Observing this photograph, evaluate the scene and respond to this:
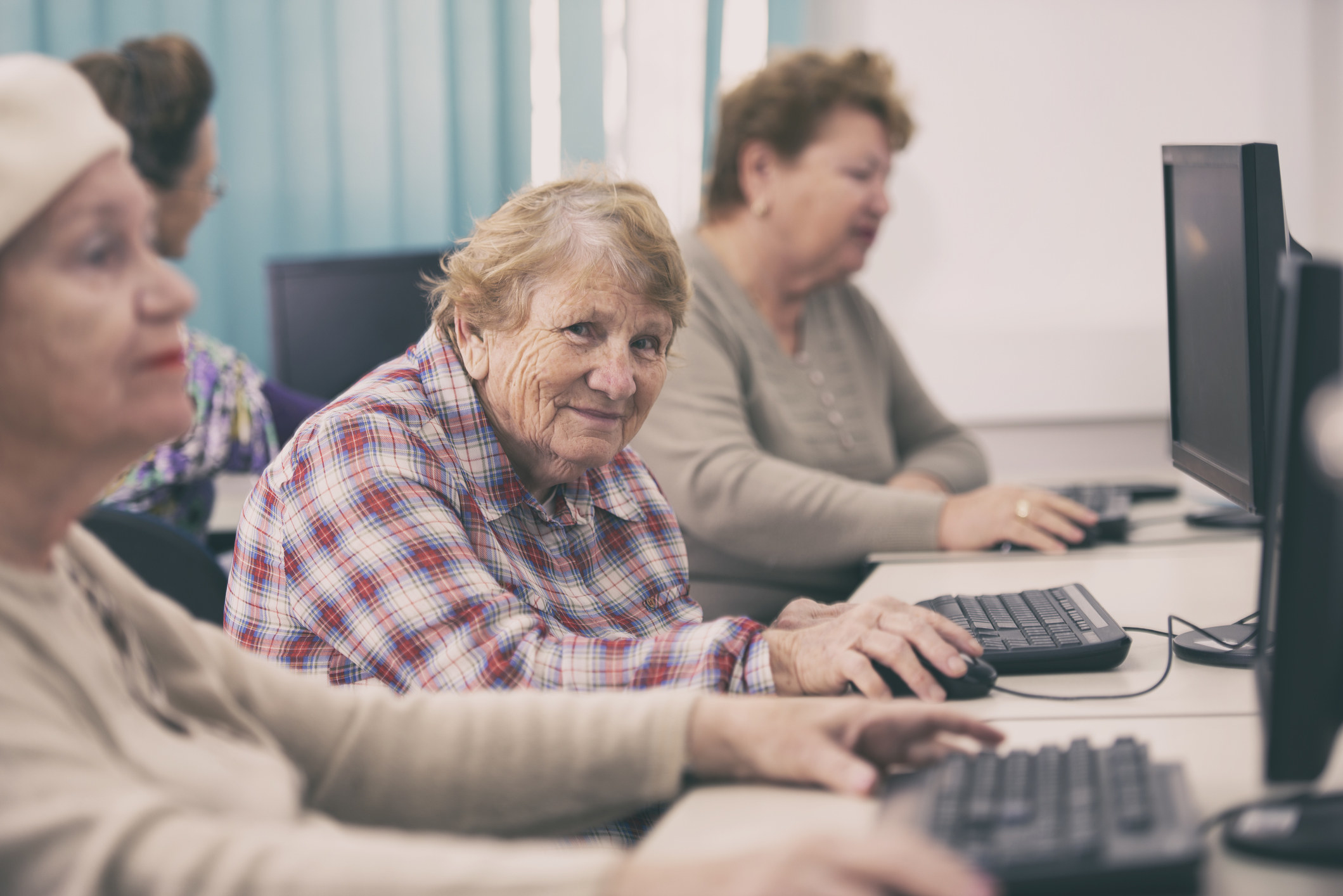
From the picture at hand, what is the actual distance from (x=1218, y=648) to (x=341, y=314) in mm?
1935

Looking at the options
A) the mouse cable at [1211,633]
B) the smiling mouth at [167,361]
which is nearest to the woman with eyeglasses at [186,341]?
the smiling mouth at [167,361]

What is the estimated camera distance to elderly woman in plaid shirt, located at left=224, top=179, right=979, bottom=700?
0.99 metres

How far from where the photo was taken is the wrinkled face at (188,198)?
224 cm

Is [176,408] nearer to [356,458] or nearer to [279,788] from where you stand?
[279,788]

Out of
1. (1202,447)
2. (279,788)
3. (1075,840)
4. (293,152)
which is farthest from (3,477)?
(293,152)

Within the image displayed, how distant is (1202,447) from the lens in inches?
54.6

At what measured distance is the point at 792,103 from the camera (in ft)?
7.26

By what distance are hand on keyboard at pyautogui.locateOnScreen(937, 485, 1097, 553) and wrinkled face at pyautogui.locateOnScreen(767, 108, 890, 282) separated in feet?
2.02

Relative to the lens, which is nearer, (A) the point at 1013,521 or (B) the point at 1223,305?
(B) the point at 1223,305

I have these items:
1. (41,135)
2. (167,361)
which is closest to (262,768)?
(167,361)

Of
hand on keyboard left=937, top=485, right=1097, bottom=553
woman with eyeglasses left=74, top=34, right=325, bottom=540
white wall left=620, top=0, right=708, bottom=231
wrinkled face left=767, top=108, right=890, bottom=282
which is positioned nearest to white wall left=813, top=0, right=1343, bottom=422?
white wall left=620, top=0, right=708, bottom=231

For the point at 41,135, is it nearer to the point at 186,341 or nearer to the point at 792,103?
the point at 186,341

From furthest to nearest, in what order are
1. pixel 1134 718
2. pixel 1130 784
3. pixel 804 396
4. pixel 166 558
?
pixel 804 396 → pixel 166 558 → pixel 1134 718 → pixel 1130 784

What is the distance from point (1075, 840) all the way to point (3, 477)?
59 centimetres
